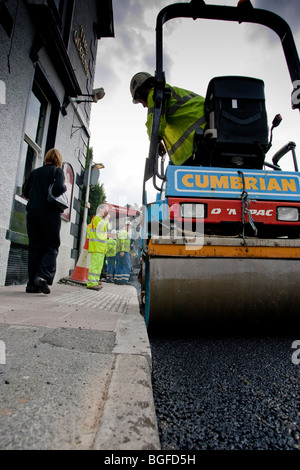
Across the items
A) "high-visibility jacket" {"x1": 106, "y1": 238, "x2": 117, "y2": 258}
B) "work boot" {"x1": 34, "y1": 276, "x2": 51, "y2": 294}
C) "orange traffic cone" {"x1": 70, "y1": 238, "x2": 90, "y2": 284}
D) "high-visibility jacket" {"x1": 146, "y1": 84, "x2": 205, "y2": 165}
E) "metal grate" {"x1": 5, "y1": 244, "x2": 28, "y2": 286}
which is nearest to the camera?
"high-visibility jacket" {"x1": 146, "y1": 84, "x2": 205, "y2": 165}

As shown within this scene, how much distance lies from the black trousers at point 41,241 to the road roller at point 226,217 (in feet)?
4.98

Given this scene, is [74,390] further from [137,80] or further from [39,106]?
[39,106]

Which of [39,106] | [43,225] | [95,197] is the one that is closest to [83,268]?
[43,225]

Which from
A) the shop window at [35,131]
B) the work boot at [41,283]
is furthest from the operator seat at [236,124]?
the shop window at [35,131]

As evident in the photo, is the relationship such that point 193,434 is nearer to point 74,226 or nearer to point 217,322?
point 217,322

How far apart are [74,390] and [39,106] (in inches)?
230

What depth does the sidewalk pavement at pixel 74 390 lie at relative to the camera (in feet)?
2.00

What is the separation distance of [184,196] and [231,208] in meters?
0.37

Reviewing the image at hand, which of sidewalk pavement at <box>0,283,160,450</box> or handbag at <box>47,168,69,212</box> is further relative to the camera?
handbag at <box>47,168,69,212</box>

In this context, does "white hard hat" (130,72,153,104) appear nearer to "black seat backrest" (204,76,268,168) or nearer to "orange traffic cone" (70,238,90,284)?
"black seat backrest" (204,76,268,168)

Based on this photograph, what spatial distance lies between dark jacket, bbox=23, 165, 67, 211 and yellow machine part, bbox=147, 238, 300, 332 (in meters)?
2.10

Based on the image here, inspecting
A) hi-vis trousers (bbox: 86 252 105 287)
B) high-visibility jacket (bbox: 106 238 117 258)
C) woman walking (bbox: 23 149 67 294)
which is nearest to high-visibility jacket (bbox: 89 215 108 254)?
hi-vis trousers (bbox: 86 252 105 287)

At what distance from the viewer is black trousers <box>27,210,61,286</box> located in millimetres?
3340
